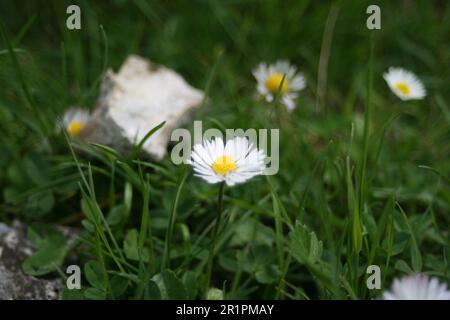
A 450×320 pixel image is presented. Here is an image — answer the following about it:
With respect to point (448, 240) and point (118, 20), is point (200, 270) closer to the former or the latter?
point (448, 240)

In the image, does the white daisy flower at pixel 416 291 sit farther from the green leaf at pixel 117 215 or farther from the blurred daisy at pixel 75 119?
the blurred daisy at pixel 75 119

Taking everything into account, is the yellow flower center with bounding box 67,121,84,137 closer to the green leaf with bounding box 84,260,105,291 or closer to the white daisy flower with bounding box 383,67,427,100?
the green leaf with bounding box 84,260,105,291

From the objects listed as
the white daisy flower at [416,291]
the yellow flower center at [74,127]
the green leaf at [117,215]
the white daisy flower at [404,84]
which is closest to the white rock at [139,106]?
the yellow flower center at [74,127]

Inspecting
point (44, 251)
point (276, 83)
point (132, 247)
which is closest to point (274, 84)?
point (276, 83)

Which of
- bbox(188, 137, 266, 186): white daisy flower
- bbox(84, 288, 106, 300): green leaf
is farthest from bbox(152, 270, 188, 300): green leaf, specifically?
bbox(188, 137, 266, 186): white daisy flower

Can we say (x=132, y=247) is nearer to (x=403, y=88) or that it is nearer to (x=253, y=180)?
(x=253, y=180)
